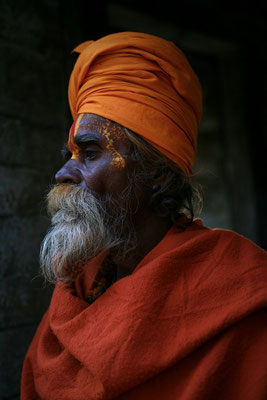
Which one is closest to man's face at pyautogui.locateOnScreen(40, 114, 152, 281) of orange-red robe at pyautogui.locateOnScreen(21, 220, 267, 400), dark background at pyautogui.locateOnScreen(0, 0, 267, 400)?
orange-red robe at pyautogui.locateOnScreen(21, 220, 267, 400)

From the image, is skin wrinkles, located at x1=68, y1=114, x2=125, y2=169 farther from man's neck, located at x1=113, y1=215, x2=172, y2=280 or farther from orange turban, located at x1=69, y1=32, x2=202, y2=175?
man's neck, located at x1=113, y1=215, x2=172, y2=280

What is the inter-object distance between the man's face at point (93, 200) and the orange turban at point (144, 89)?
87 millimetres

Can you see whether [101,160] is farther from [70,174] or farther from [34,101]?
[34,101]

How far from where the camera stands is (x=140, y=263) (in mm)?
1517

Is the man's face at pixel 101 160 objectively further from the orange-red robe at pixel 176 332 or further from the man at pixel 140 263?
the orange-red robe at pixel 176 332

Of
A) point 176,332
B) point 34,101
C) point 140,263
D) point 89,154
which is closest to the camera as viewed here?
point 176,332

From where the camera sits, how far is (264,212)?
3.49 meters

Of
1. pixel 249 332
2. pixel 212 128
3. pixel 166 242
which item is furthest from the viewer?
pixel 212 128

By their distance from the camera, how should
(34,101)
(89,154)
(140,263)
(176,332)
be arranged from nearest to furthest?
(176,332) → (140,263) → (89,154) → (34,101)

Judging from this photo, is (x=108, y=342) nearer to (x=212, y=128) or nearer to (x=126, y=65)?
(x=126, y=65)

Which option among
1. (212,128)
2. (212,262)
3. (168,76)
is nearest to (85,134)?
(168,76)

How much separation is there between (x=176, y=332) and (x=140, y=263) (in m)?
0.33

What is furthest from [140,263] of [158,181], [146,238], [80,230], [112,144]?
[112,144]

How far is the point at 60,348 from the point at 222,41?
9.92 ft
